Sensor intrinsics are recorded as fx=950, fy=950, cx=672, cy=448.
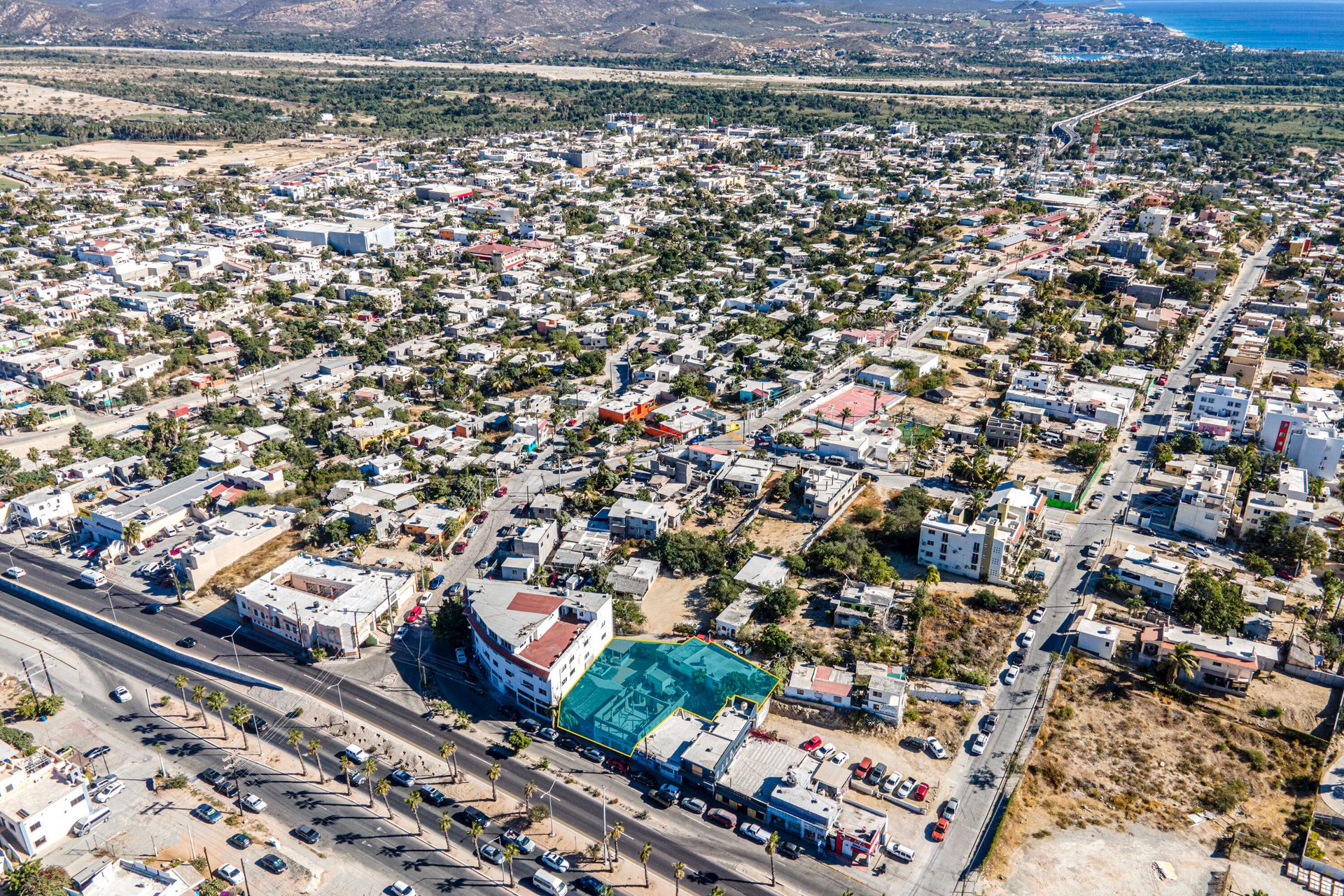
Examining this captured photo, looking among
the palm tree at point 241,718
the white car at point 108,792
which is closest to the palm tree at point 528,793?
the palm tree at point 241,718

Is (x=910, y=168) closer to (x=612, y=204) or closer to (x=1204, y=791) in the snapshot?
(x=612, y=204)

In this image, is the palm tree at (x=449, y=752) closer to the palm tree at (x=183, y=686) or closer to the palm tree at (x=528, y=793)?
the palm tree at (x=528, y=793)

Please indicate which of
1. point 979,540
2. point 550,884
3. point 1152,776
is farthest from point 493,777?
point 979,540

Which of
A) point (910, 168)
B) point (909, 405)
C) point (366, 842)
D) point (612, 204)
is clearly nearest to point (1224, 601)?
point (909, 405)

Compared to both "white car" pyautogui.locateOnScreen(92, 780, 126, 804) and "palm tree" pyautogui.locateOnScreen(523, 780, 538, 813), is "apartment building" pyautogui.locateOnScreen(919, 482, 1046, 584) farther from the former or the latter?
"white car" pyautogui.locateOnScreen(92, 780, 126, 804)

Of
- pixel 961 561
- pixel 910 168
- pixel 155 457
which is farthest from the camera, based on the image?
pixel 910 168

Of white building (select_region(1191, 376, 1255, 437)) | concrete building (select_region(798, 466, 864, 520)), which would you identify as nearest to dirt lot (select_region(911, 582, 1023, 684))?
concrete building (select_region(798, 466, 864, 520))
